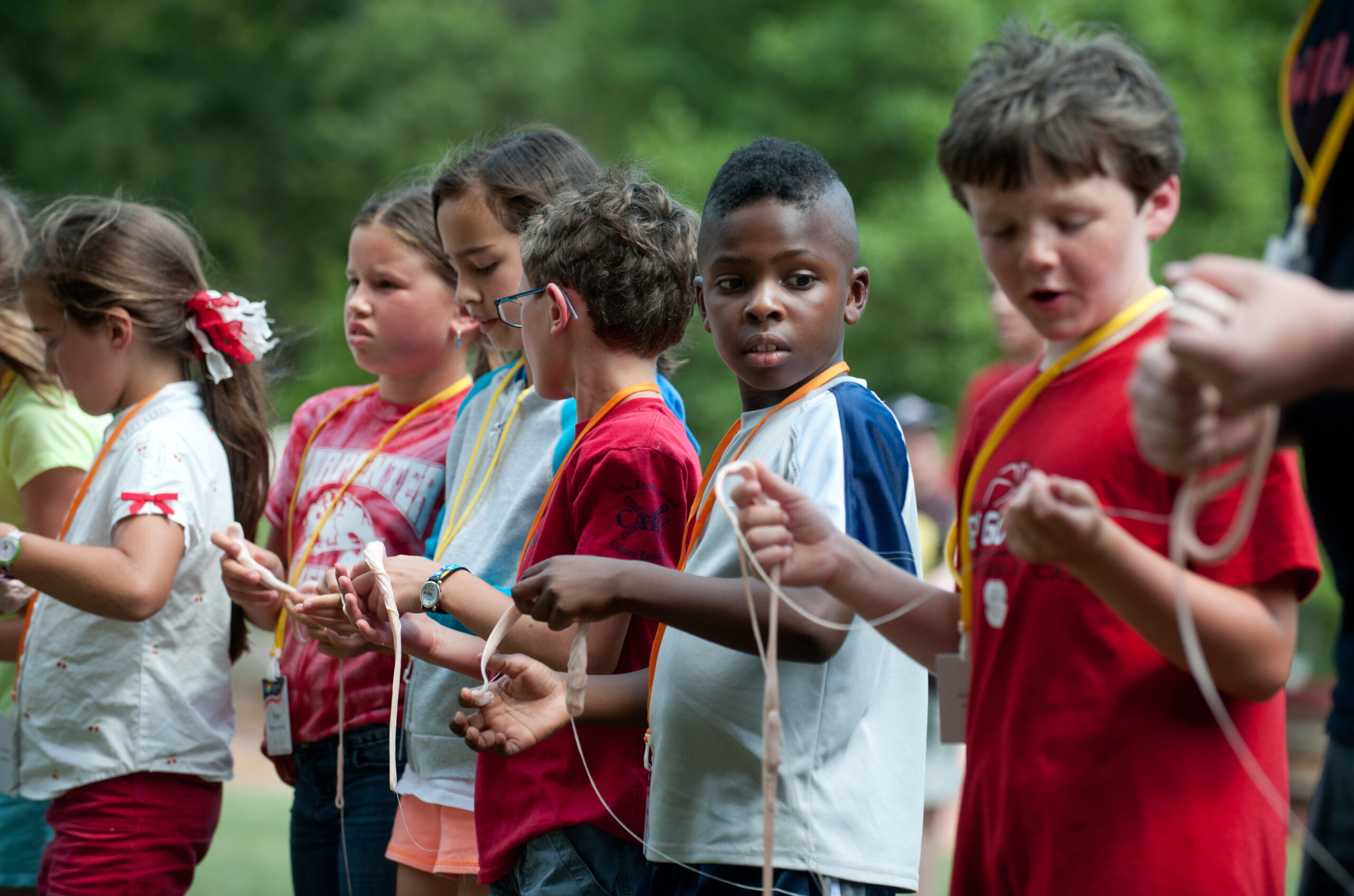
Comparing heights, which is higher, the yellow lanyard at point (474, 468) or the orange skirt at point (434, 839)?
the yellow lanyard at point (474, 468)

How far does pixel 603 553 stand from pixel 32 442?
213cm

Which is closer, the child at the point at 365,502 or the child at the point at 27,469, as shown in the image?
the child at the point at 365,502

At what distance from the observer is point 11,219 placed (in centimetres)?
427

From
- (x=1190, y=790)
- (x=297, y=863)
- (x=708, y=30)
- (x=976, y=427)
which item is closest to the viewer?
(x=1190, y=790)

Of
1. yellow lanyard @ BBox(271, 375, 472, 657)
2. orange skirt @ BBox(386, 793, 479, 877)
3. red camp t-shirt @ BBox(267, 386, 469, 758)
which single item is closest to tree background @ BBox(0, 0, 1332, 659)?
yellow lanyard @ BBox(271, 375, 472, 657)

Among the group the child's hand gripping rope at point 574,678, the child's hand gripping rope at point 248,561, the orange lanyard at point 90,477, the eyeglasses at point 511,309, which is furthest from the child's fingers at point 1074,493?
the orange lanyard at point 90,477

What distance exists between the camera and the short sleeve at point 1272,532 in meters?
1.62

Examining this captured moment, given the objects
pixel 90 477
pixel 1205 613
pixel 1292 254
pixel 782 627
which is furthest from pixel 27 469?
pixel 1292 254

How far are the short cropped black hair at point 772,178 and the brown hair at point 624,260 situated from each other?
0.85 ft

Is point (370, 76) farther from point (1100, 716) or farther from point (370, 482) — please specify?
point (1100, 716)

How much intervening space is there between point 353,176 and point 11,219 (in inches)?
662

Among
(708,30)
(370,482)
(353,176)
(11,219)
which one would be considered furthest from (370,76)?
(370,482)

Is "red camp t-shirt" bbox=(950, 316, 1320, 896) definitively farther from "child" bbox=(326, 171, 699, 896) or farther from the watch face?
the watch face

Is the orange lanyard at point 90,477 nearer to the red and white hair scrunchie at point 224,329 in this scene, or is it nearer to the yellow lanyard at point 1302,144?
the red and white hair scrunchie at point 224,329
